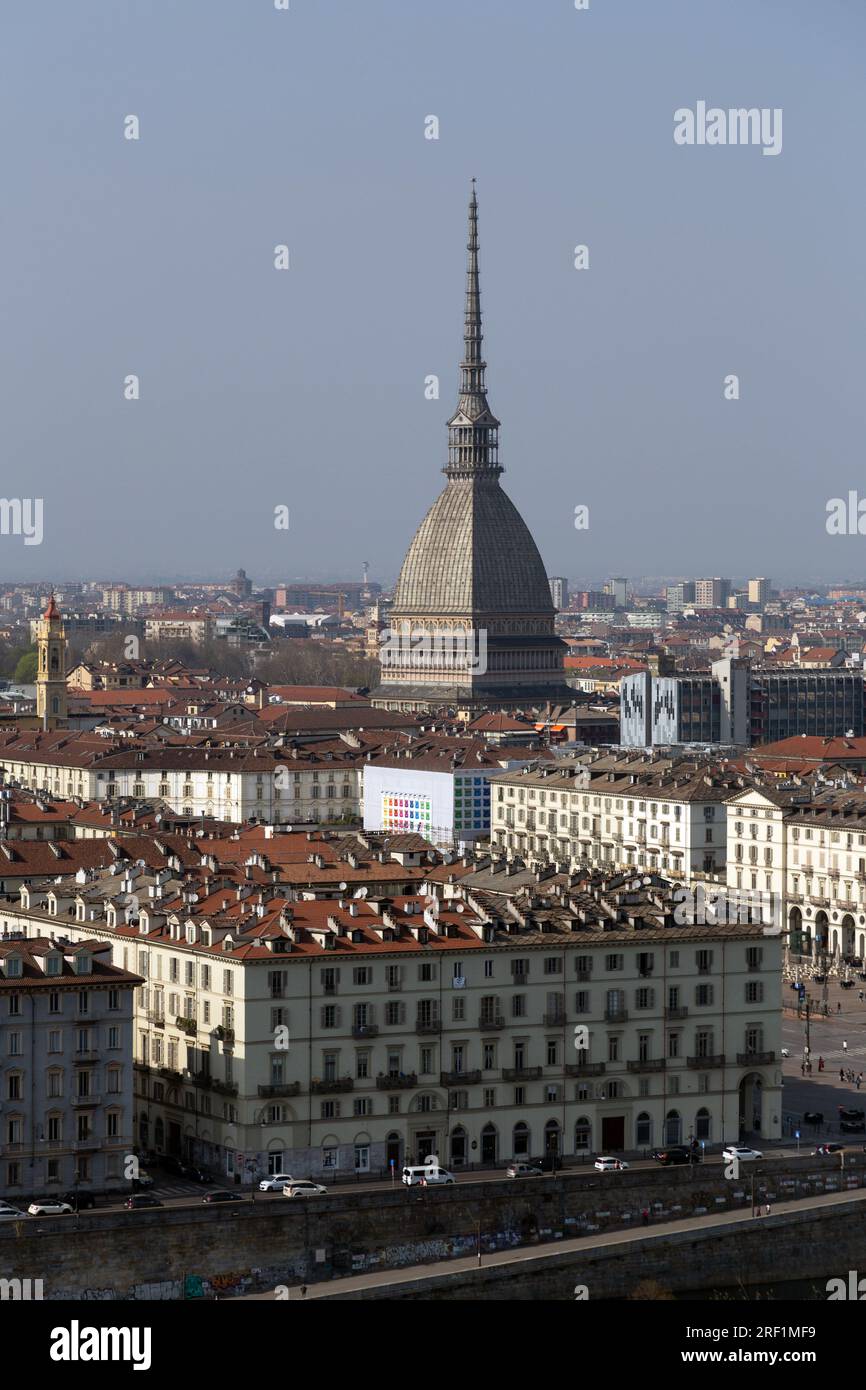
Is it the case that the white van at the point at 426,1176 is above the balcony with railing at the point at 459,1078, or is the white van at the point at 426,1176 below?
below

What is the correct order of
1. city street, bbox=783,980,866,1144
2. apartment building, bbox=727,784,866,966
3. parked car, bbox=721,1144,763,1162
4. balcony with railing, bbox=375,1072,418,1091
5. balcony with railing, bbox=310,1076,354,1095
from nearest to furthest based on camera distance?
balcony with railing, bbox=310,1076,354,1095 < parked car, bbox=721,1144,763,1162 < balcony with railing, bbox=375,1072,418,1091 < city street, bbox=783,980,866,1144 < apartment building, bbox=727,784,866,966

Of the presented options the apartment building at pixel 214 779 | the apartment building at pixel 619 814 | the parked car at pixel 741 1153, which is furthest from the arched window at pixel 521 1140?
the apartment building at pixel 214 779

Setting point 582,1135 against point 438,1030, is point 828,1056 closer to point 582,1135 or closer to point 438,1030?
point 582,1135

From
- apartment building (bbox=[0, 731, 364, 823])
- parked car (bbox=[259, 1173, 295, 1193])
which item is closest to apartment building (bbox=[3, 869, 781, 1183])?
parked car (bbox=[259, 1173, 295, 1193])

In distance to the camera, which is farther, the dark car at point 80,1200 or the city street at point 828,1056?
the city street at point 828,1056

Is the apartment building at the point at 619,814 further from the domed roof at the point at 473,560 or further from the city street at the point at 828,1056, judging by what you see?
the domed roof at the point at 473,560

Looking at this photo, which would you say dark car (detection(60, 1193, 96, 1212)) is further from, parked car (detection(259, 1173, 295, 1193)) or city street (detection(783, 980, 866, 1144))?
city street (detection(783, 980, 866, 1144))
